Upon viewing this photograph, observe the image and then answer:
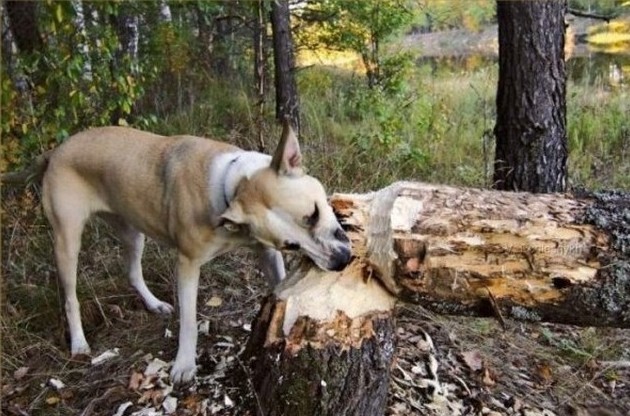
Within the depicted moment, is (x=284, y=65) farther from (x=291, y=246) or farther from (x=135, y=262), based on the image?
(x=291, y=246)

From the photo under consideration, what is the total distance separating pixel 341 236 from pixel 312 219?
0.16 meters

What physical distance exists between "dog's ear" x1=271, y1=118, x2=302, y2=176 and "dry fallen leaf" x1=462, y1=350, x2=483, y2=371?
135cm

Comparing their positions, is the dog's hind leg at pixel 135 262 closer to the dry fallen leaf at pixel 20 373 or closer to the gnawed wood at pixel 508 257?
the dry fallen leaf at pixel 20 373

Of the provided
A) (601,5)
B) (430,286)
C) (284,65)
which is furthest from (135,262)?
(601,5)

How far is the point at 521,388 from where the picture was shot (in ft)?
11.8

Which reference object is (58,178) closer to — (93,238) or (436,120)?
(93,238)

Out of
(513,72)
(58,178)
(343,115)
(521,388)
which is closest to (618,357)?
(521,388)

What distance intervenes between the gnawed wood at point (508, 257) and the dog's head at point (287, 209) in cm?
17

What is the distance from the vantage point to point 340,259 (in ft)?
10.3

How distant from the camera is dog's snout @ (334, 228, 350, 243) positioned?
318cm

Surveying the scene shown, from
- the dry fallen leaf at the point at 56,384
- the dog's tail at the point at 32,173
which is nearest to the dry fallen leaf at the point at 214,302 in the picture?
the dry fallen leaf at the point at 56,384

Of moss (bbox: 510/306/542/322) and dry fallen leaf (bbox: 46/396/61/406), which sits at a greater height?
moss (bbox: 510/306/542/322)

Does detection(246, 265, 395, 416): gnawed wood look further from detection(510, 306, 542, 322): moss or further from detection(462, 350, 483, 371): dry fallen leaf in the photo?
detection(462, 350, 483, 371): dry fallen leaf

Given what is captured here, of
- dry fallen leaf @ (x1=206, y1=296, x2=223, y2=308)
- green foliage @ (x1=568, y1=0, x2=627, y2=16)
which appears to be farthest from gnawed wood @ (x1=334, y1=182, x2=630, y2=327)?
green foliage @ (x1=568, y1=0, x2=627, y2=16)
